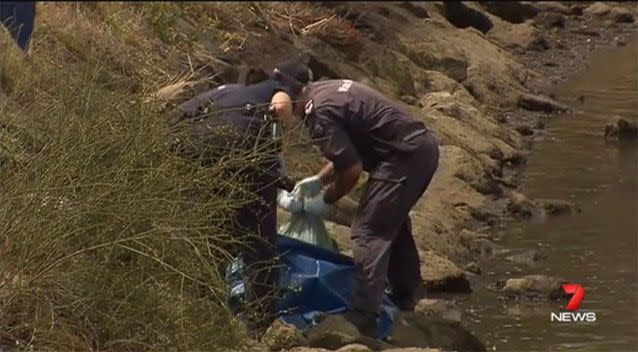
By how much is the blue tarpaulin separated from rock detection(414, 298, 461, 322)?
11.3ft

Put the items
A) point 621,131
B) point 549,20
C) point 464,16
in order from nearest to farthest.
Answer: point 621,131 → point 464,16 → point 549,20

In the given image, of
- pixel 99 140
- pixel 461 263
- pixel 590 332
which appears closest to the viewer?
pixel 99 140

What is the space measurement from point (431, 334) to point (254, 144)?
5.40 ft

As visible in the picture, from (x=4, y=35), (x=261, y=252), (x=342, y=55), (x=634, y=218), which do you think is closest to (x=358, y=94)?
(x=261, y=252)

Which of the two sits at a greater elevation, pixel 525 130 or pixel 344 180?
pixel 344 180

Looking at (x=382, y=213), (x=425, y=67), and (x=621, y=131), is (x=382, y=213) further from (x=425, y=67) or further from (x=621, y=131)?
(x=425, y=67)

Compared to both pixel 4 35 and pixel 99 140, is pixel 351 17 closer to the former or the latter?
pixel 4 35

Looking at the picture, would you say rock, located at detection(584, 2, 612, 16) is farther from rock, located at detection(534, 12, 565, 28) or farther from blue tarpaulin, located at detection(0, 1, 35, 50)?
blue tarpaulin, located at detection(0, 1, 35, 50)

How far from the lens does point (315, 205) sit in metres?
9.68

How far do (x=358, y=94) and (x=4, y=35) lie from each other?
2564 mm

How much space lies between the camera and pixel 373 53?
1922cm

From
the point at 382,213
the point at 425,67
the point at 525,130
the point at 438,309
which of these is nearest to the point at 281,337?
the point at 382,213

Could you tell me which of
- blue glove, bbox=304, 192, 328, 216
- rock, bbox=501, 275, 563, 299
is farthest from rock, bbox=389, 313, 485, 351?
rock, bbox=501, 275, 563, 299

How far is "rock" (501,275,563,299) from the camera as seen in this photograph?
11.6 metres
